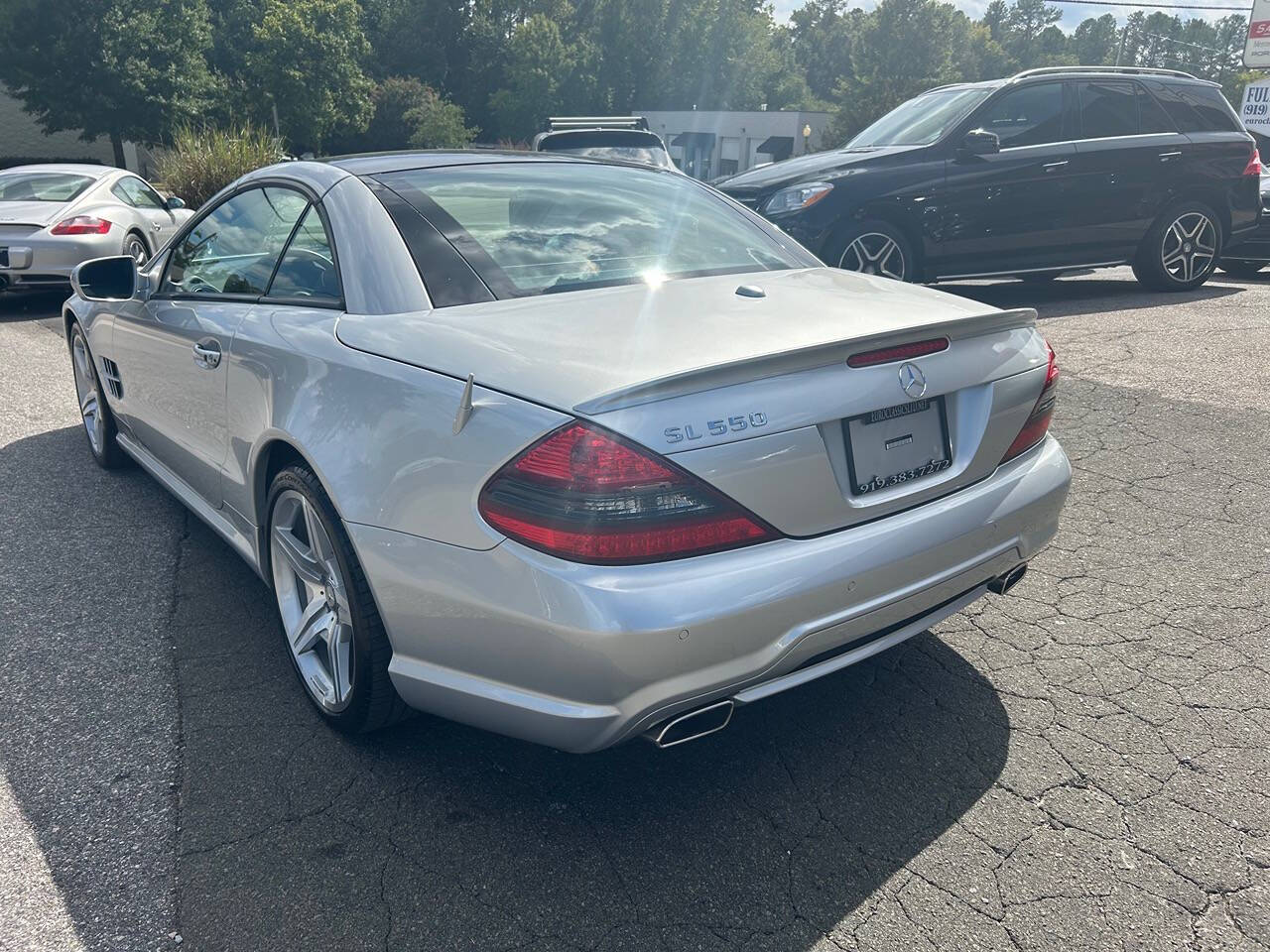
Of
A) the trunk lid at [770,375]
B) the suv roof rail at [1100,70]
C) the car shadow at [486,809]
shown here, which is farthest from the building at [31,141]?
the trunk lid at [770,375]

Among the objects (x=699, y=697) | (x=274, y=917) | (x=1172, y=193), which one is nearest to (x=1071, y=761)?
(x=699, y=697)

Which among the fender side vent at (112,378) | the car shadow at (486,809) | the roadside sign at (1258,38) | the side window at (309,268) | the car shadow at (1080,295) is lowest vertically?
the car shadow at (1080,295)

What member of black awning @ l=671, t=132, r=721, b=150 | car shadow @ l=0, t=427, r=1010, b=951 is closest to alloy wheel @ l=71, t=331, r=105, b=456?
car shadow @ l=0, t=427, r=1010, b=951

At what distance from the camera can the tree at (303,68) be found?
52.4m

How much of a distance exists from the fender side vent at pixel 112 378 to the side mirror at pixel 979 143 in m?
6.50

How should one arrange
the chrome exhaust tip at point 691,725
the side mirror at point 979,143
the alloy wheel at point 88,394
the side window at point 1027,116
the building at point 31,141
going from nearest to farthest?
the chrome exhaust tip at point 691,725
the alloy wheel at point 88,394
the side mirror at point 979,143
the side window at point 1027,116
the building at point 31,141

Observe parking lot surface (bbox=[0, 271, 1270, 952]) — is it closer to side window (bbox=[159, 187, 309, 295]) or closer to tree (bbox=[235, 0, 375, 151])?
side window (bbox=[159, 187, 309, 295])

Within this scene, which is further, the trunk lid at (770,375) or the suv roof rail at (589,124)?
the suv roof rail at (589,124)

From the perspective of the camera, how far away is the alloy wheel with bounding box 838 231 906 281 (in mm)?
8062

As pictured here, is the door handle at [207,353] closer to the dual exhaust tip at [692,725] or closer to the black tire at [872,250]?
the dual exhaust tip at [692,725]

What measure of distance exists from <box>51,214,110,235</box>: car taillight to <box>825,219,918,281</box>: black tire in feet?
23.6

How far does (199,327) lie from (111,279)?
1112 millimetres

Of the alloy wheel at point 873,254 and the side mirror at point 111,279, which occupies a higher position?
the side mirror at point 111,279

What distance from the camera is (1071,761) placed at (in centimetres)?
266
